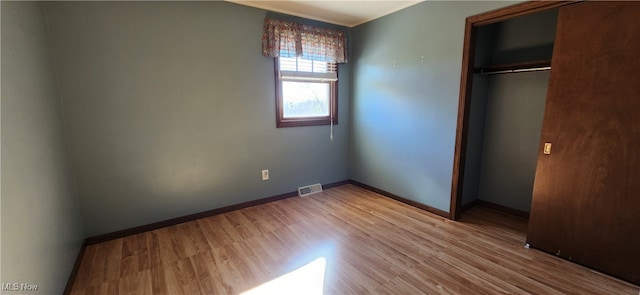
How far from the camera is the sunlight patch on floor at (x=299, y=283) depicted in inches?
67.1

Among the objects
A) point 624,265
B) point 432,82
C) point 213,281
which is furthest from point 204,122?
point 624,265

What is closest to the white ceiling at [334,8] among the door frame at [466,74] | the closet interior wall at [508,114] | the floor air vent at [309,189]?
the door frame at [466,74]

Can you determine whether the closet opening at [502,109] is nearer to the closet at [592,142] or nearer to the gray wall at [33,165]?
the closet at [592,142]

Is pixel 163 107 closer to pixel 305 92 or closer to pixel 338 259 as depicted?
pixel 305 92

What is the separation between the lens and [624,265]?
1747 millimetres

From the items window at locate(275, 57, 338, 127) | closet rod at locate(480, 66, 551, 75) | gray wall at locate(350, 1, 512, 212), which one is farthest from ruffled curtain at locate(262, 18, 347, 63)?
closet rod at locate(480, 66, 551, 75)

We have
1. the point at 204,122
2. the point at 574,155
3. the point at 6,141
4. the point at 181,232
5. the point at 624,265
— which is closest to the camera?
the point at 6,141

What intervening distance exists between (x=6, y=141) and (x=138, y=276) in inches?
45.6

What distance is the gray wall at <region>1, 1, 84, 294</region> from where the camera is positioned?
3.88ft

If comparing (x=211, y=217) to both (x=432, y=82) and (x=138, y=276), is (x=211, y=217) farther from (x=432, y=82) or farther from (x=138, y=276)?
(x=432, y=82)

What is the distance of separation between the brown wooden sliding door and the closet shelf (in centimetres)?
52

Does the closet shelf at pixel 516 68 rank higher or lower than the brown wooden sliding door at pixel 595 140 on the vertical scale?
higher

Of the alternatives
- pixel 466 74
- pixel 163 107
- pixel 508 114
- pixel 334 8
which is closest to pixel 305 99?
pixel 334 8

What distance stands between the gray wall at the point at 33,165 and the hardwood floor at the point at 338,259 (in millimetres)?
389
